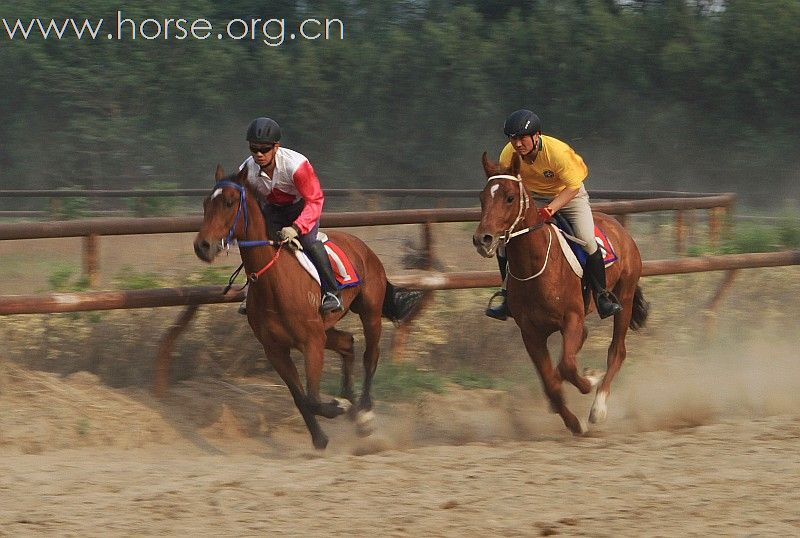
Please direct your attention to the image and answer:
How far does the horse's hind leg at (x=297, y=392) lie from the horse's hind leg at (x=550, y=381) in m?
1.56

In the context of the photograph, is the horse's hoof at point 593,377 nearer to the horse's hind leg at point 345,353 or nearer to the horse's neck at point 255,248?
the horse's hind leg at point 345,353

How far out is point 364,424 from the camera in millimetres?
8461

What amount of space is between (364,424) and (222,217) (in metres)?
1.86

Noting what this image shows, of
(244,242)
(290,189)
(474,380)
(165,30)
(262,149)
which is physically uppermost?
(165,30)

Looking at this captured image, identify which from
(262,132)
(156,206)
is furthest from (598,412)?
(156,206)

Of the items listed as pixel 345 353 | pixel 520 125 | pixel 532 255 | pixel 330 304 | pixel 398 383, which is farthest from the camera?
pixel 398 383

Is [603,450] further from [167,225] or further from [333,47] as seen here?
[333,47]

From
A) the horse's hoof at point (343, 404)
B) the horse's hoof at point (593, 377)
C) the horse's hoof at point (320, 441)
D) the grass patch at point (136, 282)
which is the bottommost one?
Result: the horse's hoof at point (320, 441)

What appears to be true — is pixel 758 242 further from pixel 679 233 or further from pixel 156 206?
pixel 156 206

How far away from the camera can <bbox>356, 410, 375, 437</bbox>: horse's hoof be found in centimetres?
846

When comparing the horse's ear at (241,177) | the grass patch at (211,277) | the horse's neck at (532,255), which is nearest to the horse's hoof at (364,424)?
the horse's neck at (532,255)

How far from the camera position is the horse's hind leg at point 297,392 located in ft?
26.2

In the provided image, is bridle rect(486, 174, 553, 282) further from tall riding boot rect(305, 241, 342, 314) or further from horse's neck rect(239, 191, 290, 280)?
horse's neck rect(239, 191, 290, 280)

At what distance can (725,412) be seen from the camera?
360 inches
